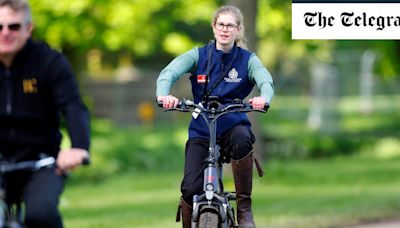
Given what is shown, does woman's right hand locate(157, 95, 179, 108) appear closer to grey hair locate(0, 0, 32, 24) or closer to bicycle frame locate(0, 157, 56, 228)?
bicycle frame locate(0, 157, 56, 228)

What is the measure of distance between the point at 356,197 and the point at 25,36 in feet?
38.9

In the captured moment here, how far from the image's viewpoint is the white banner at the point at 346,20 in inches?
411

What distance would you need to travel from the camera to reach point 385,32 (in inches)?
411

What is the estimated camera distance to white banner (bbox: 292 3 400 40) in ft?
34.2

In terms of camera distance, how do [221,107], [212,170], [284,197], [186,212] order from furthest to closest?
1. [284,197]
2. [186,212]
3. [221,107]
4. [212,170]

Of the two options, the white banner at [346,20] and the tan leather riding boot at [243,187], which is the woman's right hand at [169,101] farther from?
the white banner at [346,20]

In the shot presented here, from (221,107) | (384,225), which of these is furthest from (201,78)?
(384,225)

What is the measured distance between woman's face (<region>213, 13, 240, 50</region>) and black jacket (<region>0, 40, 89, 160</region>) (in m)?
2.36

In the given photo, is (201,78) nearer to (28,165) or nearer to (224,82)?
(224,82)

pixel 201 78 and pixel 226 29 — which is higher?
pixel 226 29

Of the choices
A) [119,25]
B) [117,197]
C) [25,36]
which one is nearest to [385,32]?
[25,36]

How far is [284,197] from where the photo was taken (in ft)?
60.2

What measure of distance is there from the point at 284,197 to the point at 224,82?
31.1ft

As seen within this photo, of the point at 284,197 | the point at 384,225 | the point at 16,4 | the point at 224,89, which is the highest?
the point at 16,4
